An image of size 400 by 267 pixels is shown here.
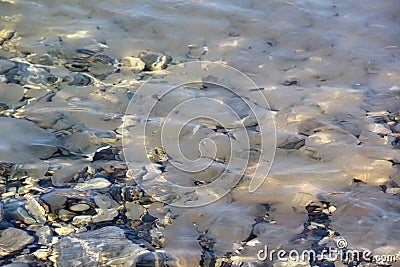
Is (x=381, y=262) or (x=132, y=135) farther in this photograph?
(x=132, y=135)

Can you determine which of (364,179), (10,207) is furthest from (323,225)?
(10,207)

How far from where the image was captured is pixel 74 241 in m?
2.66

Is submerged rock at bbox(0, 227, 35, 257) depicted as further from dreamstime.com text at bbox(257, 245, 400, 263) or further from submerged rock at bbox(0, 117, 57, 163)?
dreamstime.com text at bbox(257, 245, 400, 263)

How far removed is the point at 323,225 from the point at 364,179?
55cm

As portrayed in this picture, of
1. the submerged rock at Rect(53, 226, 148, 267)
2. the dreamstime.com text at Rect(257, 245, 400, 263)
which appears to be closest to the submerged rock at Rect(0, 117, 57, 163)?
the submerged rock at Rect(53, 226, 148, 267)

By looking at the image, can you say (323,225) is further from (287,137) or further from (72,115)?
(72,115)

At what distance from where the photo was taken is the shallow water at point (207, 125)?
2771 mm
